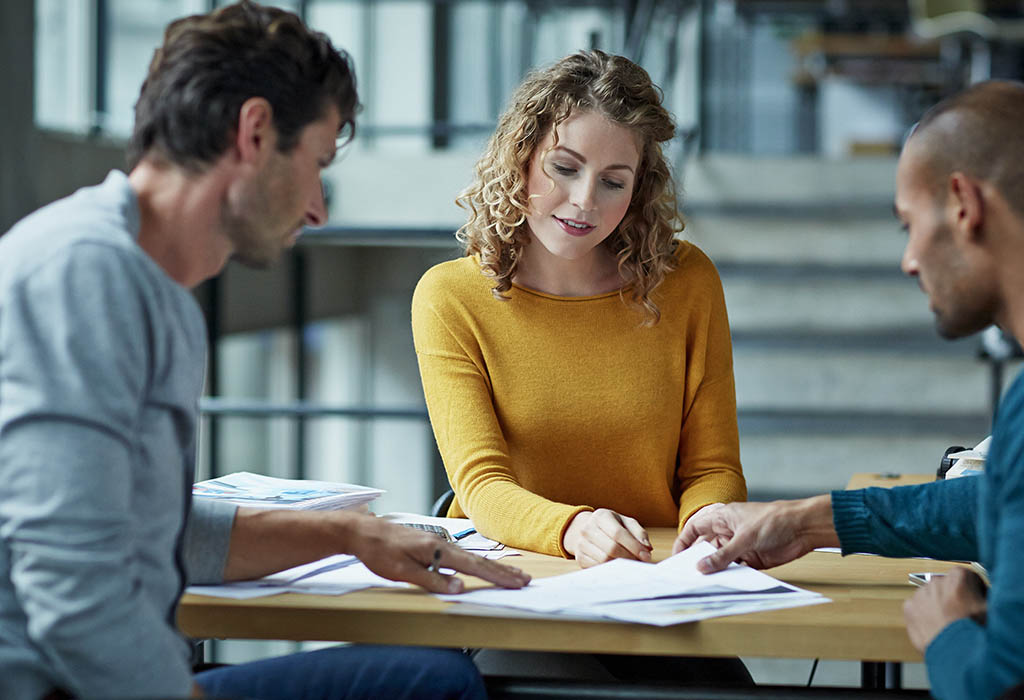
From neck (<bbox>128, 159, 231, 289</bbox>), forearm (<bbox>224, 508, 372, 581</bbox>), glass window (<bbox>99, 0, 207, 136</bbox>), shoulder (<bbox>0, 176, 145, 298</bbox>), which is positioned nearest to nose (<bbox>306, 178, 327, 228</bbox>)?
neck (<bbox>128, 159, 231, 289</bbox>)

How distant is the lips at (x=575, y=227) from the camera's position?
183cm

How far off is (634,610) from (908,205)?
1.70 feet

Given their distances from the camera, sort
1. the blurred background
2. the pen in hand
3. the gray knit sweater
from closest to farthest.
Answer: the gray knit sweater < the pen in hand < the blurred background

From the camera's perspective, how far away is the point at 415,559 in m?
1.31

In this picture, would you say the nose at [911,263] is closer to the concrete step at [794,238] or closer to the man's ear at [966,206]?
the man's ear at [966,206]

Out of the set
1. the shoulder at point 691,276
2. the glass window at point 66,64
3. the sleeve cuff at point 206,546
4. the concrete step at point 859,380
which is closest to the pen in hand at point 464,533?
the sleeve cuff at point 206,546

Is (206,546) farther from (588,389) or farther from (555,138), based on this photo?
(555,138)

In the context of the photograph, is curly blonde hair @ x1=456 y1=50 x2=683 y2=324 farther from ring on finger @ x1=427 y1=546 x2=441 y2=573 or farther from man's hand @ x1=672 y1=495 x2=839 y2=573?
ring on finger @ x1=427 y1=546 x2=441 y2=573

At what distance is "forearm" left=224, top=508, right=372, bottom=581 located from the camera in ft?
4.39

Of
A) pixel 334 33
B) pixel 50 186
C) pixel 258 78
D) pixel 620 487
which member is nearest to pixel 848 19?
pixel 334 33

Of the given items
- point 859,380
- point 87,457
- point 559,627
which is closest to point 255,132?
point 87,457

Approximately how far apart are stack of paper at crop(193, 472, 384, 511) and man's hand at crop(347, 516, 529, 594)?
0.22 m

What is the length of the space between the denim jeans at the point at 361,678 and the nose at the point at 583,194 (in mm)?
775

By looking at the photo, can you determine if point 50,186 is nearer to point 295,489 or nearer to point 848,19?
point 295,489
